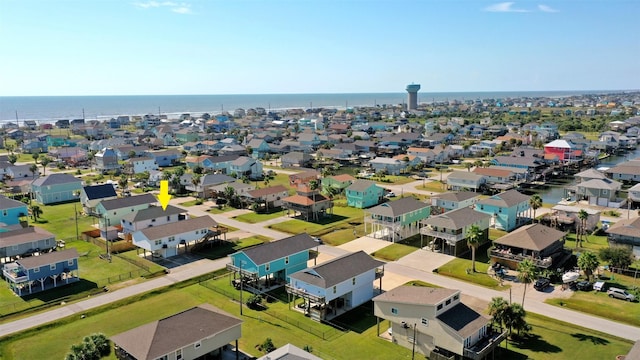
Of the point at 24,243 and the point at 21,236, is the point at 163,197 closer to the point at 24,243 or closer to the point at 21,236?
the point at 21,236

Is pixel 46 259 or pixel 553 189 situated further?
pixel 553 189

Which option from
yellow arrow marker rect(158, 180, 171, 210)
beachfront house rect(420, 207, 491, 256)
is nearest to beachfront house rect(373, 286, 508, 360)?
beachfront house rect(420, 207, 491, 256)

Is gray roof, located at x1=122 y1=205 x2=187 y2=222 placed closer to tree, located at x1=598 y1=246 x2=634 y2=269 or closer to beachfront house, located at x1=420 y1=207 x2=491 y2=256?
beachfront house, located at x1=420 y1=207 x2=491 y2=256

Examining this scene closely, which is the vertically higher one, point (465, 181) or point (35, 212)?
point (465, 181)

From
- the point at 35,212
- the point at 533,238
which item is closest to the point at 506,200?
the point at 533,238

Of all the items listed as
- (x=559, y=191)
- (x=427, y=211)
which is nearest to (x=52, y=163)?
(x=427, y=211)

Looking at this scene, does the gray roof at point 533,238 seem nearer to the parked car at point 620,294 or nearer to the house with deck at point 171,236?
the parked car at point 620,294
